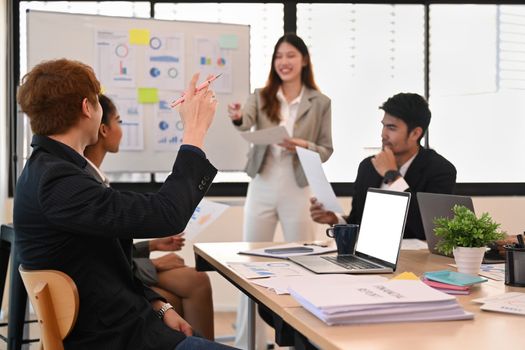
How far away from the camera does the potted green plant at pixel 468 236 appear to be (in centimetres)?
175

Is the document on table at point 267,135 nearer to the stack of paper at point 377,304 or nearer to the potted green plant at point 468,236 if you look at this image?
the potted green plant at point 468,236

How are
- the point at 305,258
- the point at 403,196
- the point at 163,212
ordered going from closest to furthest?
the point at 163,212
the point at 403,196
the point at 305,258

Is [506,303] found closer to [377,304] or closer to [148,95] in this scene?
[377,304]

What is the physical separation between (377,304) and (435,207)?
3.37ft

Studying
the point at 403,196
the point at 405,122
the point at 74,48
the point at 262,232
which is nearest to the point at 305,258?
the point at 403,196

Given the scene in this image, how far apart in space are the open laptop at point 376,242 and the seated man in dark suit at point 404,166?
0.61m

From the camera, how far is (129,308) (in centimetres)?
151

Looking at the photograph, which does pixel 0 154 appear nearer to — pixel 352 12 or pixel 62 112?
pixel 352 12

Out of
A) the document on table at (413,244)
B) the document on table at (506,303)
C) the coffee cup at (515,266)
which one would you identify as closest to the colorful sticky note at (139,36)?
the document on table at (413,244)

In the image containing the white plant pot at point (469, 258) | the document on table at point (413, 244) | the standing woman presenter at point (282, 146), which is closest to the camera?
the white plant pot at point (469, 258)

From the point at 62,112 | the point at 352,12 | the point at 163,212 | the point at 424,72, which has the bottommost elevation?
the point at 163,212

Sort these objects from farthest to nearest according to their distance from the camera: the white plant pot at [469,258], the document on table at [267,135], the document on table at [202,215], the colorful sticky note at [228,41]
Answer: the colorful sticky note at [228,41] → the document on table at [267,135] → the document on table at [202,215] → the white plant pot at [469,258]

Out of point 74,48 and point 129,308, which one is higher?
point 74,48

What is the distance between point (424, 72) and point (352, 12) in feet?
2.07
